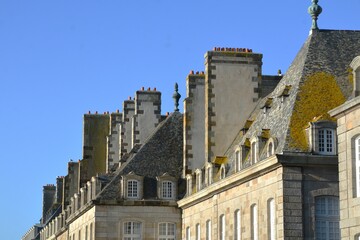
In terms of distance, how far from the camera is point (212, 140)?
43750 mm

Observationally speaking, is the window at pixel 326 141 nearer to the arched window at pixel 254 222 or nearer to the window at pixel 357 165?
the arched window at pixel 254 222

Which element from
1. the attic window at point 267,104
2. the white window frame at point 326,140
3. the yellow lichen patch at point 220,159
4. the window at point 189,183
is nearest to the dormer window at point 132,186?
the window at point 189,183

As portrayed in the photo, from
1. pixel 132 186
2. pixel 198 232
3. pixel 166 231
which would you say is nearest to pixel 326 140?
pixel 198 232

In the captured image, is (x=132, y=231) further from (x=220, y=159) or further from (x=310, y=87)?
(x=310, y=87)

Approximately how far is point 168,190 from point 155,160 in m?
2.15

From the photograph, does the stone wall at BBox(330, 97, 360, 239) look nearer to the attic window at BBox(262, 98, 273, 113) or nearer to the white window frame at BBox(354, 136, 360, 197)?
the white window frame at BBox(354, 136, 360, 197)

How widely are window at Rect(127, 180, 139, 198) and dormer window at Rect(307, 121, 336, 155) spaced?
52.6 ft

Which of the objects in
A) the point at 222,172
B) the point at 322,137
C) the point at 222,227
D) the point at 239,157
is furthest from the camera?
the point at 222,172

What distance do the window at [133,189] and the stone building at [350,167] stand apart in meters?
19.8

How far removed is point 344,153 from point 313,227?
4.42 m

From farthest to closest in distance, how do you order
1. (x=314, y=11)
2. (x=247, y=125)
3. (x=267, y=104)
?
(x=247, y=125) < (x=267, y=104) < (x=314, y=11)

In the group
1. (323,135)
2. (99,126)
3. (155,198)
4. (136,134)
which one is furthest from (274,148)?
(99,126)

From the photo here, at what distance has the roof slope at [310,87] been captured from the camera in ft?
111

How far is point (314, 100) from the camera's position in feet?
115
